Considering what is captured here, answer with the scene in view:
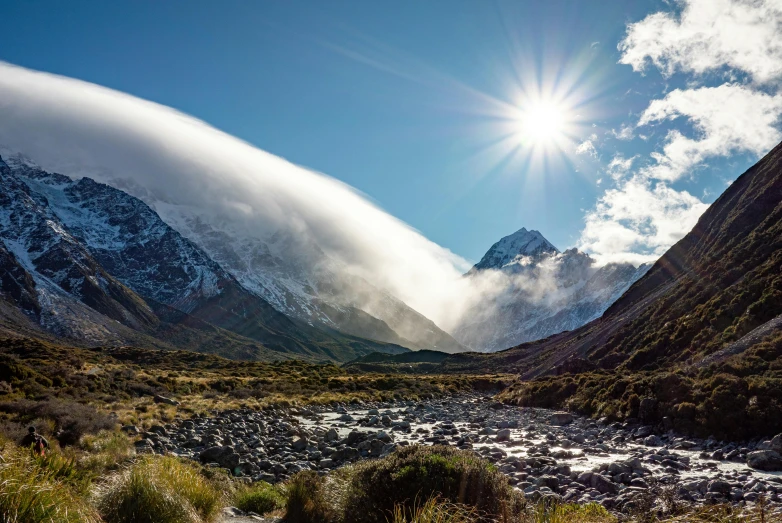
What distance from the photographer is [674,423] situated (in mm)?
17234

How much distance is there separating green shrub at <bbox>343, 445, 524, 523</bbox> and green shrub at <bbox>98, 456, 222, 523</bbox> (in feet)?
8.93

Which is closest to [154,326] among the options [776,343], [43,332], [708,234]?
[43,332]

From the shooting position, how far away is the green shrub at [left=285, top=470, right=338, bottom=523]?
883 cm

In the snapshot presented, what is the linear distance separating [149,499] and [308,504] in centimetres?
327

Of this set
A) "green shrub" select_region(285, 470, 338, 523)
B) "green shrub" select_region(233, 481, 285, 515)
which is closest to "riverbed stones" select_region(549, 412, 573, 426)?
"green shrub" select_region(233, 481, 285, 515)

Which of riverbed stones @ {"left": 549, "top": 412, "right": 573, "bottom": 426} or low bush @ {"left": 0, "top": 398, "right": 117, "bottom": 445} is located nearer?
low bush @ {"left": 0, "top": 398, "right": 117, "bottom": 445}

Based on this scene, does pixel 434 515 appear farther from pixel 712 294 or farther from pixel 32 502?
pixel 712 294

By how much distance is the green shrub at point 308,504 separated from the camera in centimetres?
883

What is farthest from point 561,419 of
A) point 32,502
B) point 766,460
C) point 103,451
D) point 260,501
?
point 32,502

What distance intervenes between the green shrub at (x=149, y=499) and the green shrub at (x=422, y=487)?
8.93 feet

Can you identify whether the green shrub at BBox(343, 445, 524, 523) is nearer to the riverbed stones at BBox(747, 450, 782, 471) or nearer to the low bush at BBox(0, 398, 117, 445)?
the riverbed stones at BBox(747, 450, 782, 471)

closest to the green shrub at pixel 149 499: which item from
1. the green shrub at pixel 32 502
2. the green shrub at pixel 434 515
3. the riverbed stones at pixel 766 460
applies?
the green shrub at pixel 32 502

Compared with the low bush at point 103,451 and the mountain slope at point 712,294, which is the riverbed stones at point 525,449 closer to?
the low bush at point 103,451

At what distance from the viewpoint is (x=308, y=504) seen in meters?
9.23
